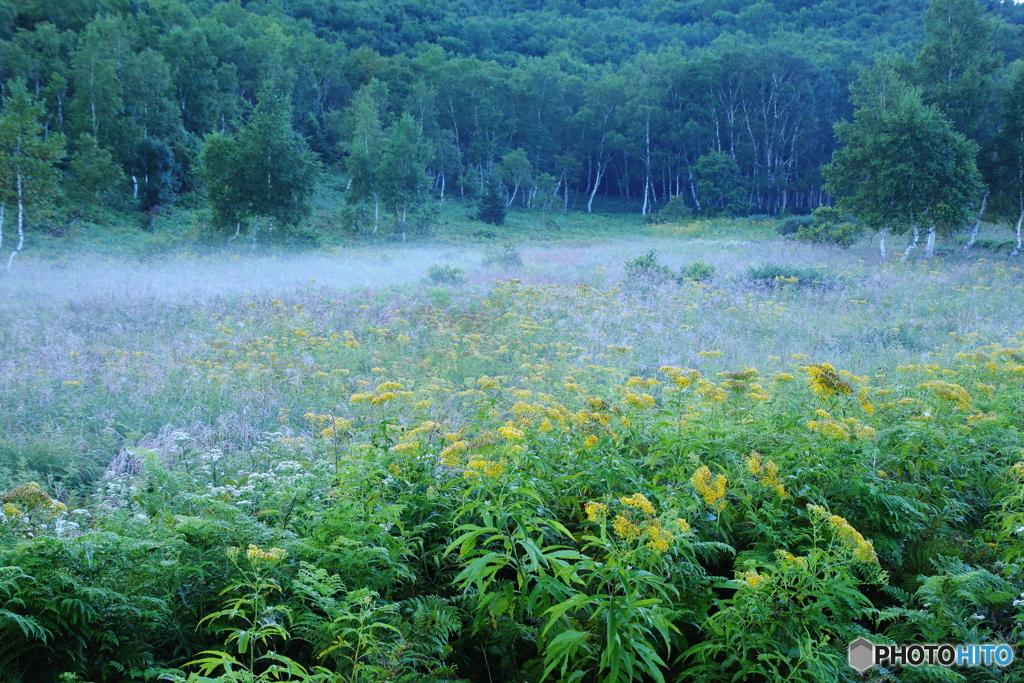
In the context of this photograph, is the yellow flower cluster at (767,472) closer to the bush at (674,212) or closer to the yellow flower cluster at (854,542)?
the yellow flower cluster at (854,542)

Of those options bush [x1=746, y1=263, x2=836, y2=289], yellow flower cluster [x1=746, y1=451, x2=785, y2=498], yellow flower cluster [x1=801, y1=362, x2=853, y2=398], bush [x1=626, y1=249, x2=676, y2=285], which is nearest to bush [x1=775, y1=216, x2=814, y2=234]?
bush [x1=746, y1=263, x2=836, y2=289]

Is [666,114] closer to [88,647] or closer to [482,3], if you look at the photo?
[88,647]

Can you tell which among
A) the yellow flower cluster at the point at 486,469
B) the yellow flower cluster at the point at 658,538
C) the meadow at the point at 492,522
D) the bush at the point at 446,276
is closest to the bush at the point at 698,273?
the bush at the point at 446,276

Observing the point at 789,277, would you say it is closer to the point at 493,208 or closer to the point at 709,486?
the point at 709,486

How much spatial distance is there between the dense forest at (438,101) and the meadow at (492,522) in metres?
18.3

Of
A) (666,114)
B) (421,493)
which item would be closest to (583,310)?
(421,493)

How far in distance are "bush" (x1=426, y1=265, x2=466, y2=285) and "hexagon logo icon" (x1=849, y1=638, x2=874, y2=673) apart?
13.2m

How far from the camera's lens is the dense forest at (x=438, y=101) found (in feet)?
92.9

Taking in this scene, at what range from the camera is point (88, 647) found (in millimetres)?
2322

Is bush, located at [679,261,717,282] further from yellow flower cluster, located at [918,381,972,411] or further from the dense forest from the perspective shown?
the dense forest

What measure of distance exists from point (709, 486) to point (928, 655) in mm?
1092

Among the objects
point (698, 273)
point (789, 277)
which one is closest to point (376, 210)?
point (698, 273)

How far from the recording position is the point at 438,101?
185 feet

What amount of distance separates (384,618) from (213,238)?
27.8 metres
